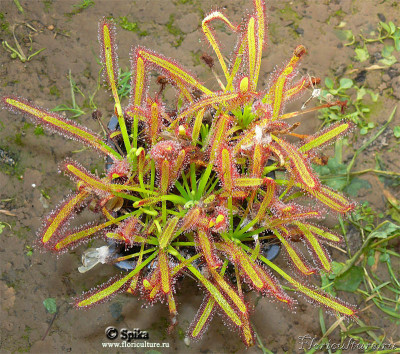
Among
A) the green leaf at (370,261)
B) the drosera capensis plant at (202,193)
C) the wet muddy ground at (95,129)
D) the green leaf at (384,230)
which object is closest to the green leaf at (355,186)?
the wet muddy ground at (95,129)

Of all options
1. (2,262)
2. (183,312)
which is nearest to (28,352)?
(2,262)

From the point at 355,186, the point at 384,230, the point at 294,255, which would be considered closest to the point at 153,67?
the point at 294,255

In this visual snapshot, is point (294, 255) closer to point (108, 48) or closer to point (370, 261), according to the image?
point (370, 261)

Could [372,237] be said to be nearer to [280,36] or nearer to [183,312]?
[183,312]

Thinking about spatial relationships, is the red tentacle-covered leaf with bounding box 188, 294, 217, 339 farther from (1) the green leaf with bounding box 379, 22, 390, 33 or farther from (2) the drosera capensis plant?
(1) the green leaf with bounding box 379, 22, 390, 33

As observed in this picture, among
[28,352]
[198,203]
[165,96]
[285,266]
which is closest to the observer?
[198,203]

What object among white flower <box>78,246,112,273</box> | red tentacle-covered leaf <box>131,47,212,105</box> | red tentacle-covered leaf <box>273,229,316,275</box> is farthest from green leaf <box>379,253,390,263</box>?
white flower <box>78,246,112,273</box>
